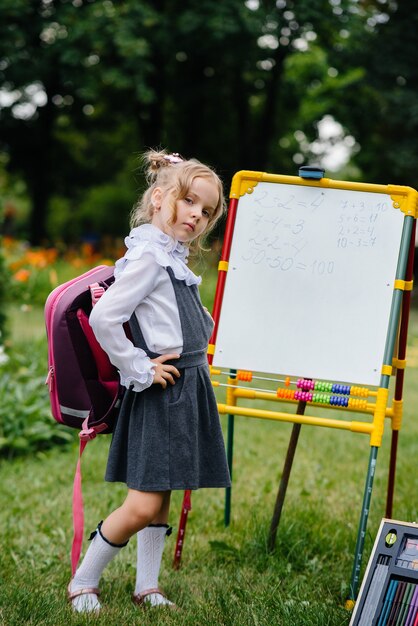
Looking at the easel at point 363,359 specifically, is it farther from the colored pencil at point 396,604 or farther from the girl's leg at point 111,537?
the girl's leg at point 111,537

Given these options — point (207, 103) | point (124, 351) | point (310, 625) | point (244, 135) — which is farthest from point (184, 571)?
point (207, 103)

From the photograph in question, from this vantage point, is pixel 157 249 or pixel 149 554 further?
pixel 149 554

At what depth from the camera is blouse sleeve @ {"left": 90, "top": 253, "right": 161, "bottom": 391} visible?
8.77ft

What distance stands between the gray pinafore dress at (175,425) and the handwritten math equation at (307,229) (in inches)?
24.6

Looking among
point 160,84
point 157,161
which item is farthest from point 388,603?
point 160,84

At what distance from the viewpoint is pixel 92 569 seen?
3.05 metres

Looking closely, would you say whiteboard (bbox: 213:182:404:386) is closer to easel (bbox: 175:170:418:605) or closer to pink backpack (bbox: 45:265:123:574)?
easel (bbox: 175:170:418:605)

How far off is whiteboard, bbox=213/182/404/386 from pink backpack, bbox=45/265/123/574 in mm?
750

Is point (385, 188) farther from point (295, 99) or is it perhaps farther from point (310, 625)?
point (295, 99)

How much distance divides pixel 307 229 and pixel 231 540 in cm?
152

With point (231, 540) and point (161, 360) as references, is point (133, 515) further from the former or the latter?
point (231, 540)

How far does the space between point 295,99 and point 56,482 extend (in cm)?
1859

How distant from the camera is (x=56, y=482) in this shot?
4.72 m

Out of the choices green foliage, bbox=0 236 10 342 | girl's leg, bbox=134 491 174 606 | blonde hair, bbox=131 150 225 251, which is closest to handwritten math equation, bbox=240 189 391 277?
blonde hair, bbox=131 150 225 251
